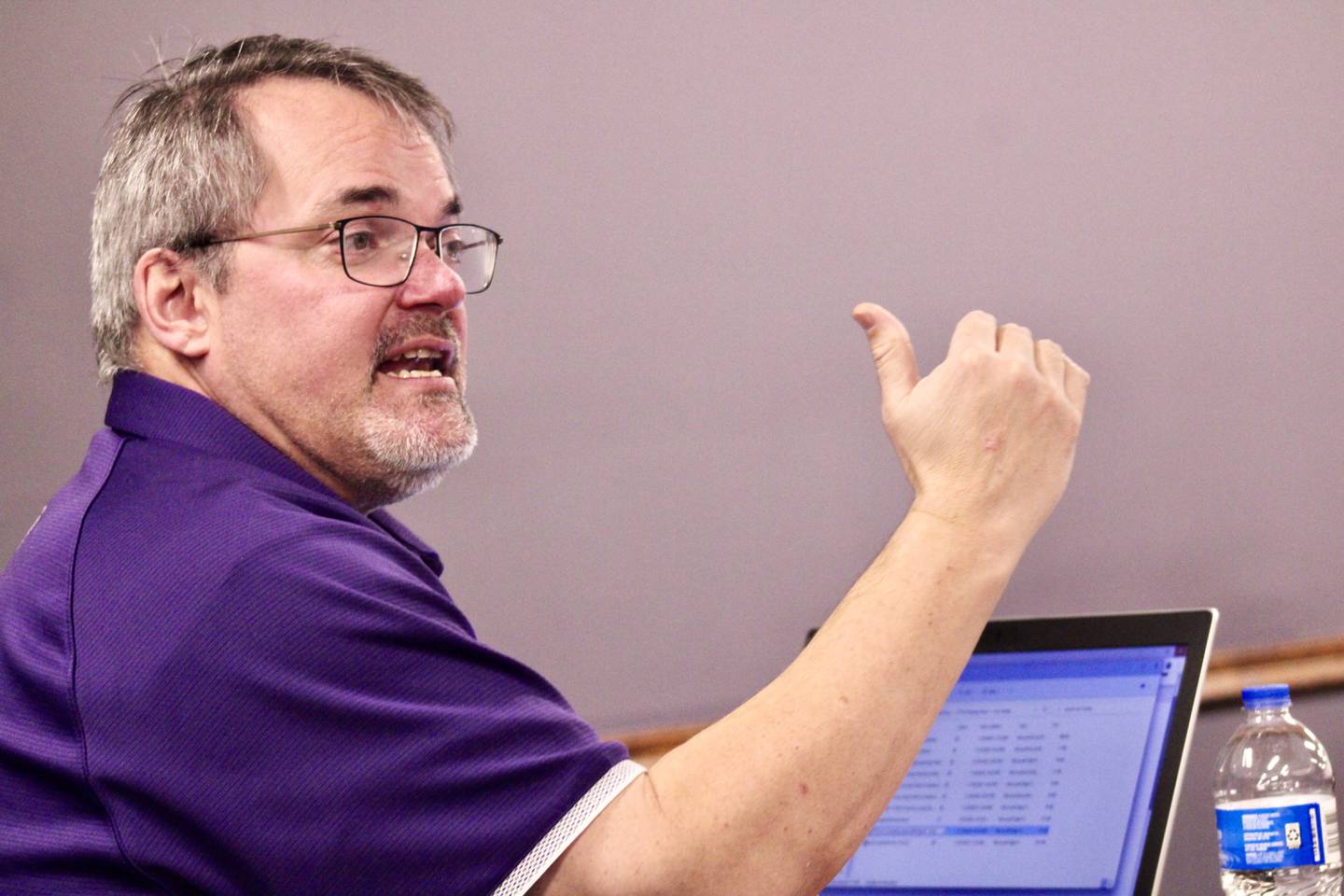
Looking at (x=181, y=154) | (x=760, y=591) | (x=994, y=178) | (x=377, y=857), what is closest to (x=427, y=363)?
(x=181, y=154)

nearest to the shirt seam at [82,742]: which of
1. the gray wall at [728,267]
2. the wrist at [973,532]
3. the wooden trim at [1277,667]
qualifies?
the wrist at [973,532]

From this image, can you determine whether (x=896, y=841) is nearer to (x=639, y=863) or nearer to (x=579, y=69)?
(x=639, y=863)

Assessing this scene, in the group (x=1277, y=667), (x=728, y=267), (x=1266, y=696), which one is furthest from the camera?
(x=728, y=267)

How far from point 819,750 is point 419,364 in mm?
498

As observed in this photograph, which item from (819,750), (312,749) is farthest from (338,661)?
(819,750)

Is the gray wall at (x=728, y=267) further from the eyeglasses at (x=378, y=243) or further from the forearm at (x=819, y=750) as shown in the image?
the forearm at (x=819, y=750)

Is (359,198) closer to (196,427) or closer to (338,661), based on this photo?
(196,427)

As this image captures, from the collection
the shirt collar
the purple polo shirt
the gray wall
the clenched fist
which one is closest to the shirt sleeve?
the purple polo shirt

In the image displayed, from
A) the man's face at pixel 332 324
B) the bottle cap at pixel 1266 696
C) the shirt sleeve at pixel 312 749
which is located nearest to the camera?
the shirt sleeve at pixel 312 749

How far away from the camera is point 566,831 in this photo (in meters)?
0.77

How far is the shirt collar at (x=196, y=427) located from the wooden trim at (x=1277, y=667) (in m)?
0.92

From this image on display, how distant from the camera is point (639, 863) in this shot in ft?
2.53

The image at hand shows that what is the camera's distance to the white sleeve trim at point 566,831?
76 centimetres

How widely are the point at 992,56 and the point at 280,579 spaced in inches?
41.9
